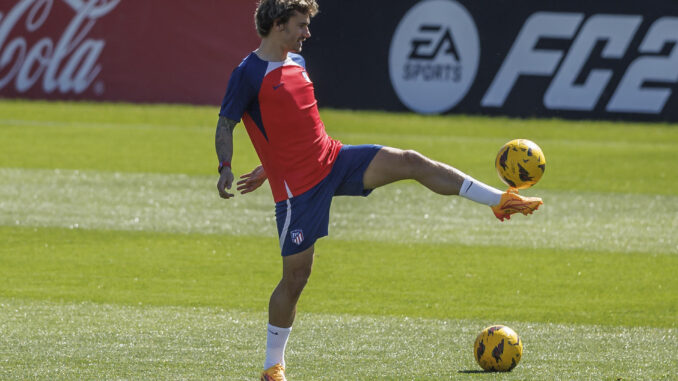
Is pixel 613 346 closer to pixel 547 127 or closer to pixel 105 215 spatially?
pixel 105 215

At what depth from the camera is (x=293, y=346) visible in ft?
26.0

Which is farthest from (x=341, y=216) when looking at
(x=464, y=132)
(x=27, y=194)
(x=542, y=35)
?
(x=542, y=35)

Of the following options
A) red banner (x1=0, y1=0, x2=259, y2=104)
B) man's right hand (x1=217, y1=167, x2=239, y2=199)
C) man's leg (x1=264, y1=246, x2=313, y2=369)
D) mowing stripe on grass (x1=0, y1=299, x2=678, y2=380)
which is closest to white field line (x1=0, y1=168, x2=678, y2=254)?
mowing stripe on grass (x1=0, y1=299, x2=678, y2=380)

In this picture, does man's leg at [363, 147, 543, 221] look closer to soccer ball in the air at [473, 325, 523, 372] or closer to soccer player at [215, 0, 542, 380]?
soccer player at [215, 0, 542, 380]

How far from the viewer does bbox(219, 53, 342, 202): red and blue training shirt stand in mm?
6629

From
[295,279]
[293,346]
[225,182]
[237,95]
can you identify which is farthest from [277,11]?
[293,346]

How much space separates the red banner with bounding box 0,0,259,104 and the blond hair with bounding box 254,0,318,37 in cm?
2016

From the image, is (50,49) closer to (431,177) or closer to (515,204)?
(431,177)

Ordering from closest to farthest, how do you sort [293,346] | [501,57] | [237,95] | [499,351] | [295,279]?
1. [237,95]
2. [295,279]
3. [499,351]
4. [293,346]
5. [501,57]

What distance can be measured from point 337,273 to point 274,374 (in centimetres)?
449

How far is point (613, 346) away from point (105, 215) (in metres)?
7.54

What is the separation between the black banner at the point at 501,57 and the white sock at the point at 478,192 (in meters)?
18.6

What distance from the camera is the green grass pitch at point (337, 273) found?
24.7ft

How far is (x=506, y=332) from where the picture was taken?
23.5 ft
